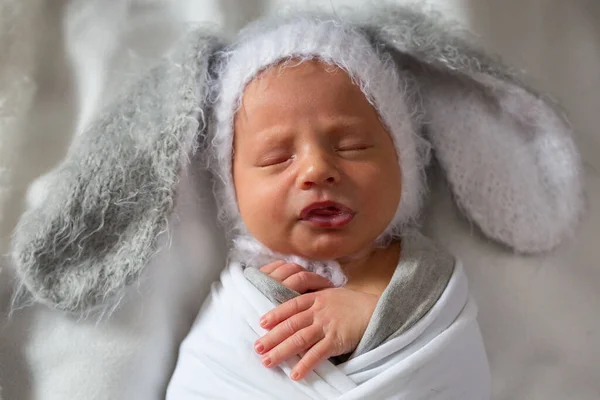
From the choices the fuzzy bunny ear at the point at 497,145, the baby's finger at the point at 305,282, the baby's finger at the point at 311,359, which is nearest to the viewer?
the baby's finger at the point at 311,359

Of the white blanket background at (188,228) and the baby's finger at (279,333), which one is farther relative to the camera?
the white blanket background at (188,228)

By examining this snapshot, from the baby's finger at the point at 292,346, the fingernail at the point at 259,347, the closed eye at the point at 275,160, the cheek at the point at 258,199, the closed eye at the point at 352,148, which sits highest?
the closed eye at the point at 352,148

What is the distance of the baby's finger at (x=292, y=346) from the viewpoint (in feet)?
2.90

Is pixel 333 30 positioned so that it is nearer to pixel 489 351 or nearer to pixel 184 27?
pixel 184 27

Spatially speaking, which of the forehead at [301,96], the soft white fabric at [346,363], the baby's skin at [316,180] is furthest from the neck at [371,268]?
the forehead at [301,96]

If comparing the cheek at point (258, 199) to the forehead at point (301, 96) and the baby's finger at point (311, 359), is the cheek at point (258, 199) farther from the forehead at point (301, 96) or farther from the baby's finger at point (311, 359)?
the baby's finger at point (311, 359)

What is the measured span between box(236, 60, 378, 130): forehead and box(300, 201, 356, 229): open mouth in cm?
14

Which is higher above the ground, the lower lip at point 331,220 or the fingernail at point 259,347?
the lower lip at point 331,220

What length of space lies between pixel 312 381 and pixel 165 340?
29 centimetres

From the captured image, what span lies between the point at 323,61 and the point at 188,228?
36 centimetres

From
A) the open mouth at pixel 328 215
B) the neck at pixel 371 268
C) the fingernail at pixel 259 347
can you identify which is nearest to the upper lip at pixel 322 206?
the open mouth at pixel 328 215

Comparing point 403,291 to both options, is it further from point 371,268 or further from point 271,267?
point 271,267

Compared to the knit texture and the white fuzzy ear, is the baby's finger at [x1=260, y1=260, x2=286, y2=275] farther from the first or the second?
the white fuzzy ear

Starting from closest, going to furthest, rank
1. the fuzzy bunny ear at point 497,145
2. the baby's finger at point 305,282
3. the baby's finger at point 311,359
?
the baby's finger at point 311,359, the baby's finger at point 305,282, the fuzzy bunny ear at point 497,145
